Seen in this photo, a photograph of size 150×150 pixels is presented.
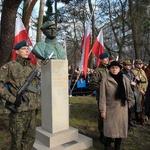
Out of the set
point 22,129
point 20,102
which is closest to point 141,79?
point 22,129

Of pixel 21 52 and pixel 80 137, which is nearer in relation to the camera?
pixel 21 52

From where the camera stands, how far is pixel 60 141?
4.00m

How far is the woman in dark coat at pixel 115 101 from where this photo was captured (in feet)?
12.2

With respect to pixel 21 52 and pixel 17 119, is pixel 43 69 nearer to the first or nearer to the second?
pixel 21 52

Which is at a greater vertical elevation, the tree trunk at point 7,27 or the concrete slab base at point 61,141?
the tree trunk at point 7,27

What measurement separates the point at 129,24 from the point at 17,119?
16301 mm

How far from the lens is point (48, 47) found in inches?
163

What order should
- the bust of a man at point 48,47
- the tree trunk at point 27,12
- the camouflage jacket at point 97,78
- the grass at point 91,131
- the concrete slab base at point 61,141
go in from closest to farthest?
the concrete slab base at point 61,141 < the bust of a man at point 48,47 < the camouflage jacket at point 97,78 < the grass at point 91,131 < the tree trunk at point 27,12

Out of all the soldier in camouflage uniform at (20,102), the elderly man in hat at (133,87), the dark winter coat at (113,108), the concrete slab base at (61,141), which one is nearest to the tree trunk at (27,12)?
the elderly man in hat at (133,87)

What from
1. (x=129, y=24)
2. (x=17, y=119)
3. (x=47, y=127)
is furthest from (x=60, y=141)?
(x=129, y=24)

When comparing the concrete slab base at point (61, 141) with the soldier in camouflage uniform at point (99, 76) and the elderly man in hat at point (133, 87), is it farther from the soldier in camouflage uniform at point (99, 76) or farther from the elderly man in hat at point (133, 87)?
the elderly man in hat at point (133, 87)

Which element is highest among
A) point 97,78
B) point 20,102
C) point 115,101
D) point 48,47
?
point 48,47

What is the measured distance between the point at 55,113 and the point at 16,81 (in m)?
1.23

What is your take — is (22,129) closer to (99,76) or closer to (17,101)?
(17,101)
